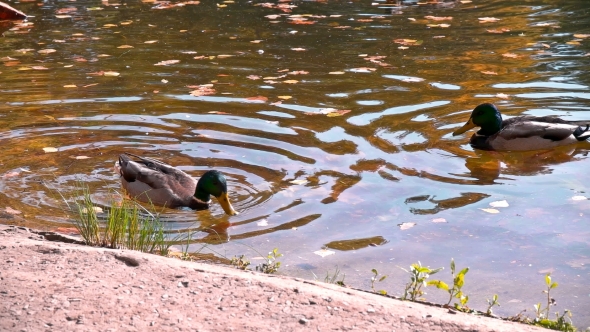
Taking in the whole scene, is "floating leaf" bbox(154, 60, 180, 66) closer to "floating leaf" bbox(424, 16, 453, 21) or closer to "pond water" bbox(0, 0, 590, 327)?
"pond water" bbox(0, 0, 590, 327)

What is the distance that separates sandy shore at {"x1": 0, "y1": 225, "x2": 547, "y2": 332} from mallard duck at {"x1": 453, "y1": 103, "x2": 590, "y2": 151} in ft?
13.8

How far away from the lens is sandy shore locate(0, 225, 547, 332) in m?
4.35

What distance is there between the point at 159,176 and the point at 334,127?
2.15 meters

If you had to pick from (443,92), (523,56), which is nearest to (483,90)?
(443,92)

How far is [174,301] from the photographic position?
4594 millimetres

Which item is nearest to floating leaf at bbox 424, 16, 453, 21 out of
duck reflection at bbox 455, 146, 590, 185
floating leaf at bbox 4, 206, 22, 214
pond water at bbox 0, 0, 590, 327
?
pond water at bbox 0, 0, 590, 327

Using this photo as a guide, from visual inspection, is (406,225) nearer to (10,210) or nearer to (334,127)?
(334,127)

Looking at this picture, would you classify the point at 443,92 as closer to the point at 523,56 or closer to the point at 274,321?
the point at 523,56

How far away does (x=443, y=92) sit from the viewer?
1014 cm

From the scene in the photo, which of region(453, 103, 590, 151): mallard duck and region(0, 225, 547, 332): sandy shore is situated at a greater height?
region(0, 225, 547, 332): sandy shore

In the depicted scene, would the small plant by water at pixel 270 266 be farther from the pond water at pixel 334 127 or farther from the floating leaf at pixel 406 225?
the floating leaf at pixel 406 225

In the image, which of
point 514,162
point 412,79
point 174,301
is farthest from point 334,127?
point 174,301

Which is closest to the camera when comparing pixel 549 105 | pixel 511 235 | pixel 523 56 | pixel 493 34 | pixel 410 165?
pixel 511 235

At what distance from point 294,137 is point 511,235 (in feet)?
9.19
